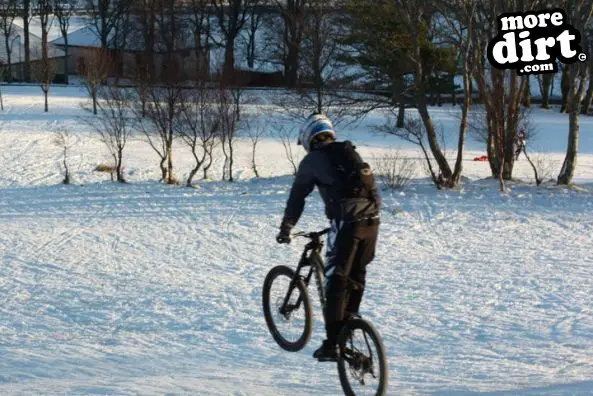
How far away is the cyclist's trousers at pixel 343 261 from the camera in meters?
6.36

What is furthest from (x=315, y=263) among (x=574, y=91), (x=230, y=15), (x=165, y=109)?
(x=230, y=15)

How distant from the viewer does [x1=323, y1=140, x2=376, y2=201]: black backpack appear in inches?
247

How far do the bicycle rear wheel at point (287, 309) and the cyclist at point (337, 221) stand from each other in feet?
3.28

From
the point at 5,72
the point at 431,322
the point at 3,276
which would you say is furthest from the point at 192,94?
the point at 5,72

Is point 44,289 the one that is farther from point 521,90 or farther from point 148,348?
point 521,90

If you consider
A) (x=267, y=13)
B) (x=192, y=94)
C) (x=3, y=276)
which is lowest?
(x=3, y=276)

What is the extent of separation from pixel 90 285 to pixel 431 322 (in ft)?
16.8

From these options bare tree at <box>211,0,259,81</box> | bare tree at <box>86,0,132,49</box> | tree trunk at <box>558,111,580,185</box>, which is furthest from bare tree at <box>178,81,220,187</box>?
bare tree at <box>86,0,132,49</box>

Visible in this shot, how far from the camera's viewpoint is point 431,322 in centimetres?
957

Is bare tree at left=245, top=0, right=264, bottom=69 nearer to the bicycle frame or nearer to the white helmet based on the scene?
the bicycle frame

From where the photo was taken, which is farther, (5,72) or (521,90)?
(5,72)

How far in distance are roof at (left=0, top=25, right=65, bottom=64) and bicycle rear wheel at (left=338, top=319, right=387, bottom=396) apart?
84.2 meters

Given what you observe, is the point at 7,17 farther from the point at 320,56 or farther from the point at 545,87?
the point at 320,56

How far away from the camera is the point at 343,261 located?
6.39 meters
